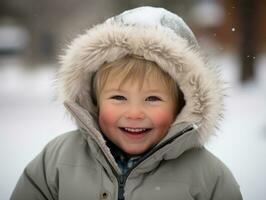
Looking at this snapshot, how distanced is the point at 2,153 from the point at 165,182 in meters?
3.40

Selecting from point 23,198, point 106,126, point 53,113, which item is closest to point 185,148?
point 106,126

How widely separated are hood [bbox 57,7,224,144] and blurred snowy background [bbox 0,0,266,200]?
6.5 inches

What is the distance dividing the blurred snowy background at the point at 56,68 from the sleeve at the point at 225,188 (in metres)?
0.20

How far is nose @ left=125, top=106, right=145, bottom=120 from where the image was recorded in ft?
6.87

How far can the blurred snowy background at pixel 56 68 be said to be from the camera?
4.89m

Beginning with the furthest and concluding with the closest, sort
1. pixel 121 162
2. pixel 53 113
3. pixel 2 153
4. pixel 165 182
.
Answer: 1. pixel 53 113
2. pixel 2 153
3. pixel 121 162
4. pixel 165 182

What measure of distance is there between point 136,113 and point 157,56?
8.9 inches

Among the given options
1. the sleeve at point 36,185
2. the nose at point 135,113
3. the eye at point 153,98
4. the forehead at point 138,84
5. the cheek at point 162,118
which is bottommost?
the sleeve at point 36,185

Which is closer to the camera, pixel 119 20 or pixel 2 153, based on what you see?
pixel 119 20

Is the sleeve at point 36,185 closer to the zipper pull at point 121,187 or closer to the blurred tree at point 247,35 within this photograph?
the zipper pull at point 121,187

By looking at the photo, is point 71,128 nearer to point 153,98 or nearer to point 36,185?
point 36,185

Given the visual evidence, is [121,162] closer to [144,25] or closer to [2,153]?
[144,25]

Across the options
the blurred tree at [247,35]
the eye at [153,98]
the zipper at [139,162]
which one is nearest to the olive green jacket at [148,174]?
the zipper at [139,162]

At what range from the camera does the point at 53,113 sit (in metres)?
7.53
